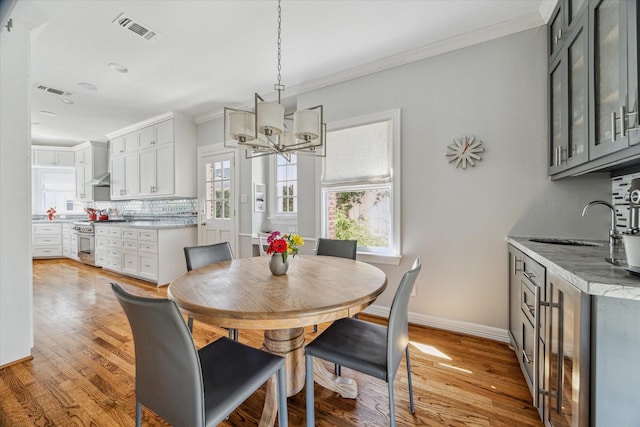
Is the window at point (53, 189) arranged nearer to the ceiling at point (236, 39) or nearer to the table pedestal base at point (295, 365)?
the ceiling at point (236, 39)

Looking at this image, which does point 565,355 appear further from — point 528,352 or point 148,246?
point 148,246

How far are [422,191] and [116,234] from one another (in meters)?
5.06

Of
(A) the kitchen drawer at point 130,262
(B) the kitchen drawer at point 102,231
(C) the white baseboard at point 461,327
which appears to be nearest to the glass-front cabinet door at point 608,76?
(C) the white baseboard at point 461,327

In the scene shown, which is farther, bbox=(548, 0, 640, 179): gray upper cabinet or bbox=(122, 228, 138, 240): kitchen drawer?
bbox=(122, 228, 138, 240): kitchen drawer

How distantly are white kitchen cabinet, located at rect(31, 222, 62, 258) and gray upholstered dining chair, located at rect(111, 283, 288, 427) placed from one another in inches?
288

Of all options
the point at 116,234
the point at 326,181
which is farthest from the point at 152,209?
the point at 326,181

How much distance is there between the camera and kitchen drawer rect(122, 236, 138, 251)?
4.40m

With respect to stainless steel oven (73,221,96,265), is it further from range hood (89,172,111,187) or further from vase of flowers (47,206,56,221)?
vase of flowers (47,206,56,221)

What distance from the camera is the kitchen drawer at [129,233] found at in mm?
4400

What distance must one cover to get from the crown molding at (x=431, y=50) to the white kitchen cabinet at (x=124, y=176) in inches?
134

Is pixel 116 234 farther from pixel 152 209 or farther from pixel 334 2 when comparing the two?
pixel 334 2

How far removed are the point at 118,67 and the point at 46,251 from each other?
5.64 m

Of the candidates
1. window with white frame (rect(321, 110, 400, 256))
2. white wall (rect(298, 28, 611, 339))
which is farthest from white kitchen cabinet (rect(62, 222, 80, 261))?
white wall (rect(298, 28, 611, 339))

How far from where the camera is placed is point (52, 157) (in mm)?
6379
